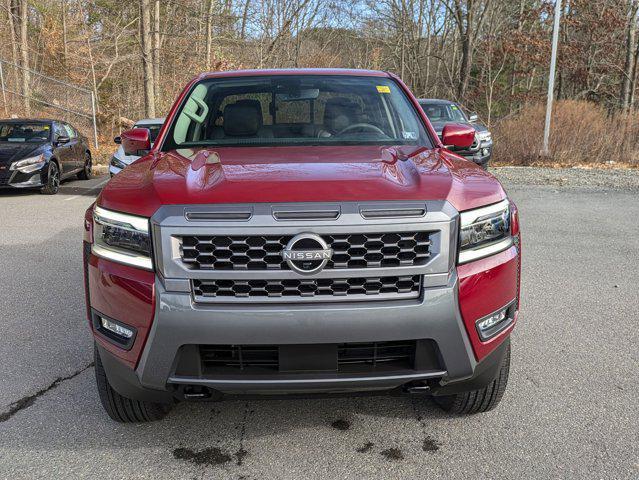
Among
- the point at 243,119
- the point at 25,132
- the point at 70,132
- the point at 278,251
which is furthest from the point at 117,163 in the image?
the point at 278,251

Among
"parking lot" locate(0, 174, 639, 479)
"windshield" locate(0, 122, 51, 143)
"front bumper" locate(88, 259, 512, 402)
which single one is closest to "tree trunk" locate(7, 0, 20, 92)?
"windshield" locate(0, 122, 51, 143)

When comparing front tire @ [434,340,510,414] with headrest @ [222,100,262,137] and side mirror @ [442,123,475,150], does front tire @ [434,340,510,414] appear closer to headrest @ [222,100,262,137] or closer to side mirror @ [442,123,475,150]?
side mirror @ [442,123,475,150]

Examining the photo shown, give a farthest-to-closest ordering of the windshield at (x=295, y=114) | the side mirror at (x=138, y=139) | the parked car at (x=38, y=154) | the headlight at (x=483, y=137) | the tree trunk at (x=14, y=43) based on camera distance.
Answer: the tree trunk at (x=14, y=43), the headlight at (x=483, y=137), the parked car at (x=38, y=154), the side mirror at (x=138, y=139), the windshield at (x=295, y=114)

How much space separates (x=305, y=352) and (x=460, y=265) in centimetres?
73

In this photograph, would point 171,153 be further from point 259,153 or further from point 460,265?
point 460,265

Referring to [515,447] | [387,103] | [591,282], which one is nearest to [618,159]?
[591,282]

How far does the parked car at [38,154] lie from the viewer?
11078 millimetres

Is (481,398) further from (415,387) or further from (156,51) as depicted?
(156,51)

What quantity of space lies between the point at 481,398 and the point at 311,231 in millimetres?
1350

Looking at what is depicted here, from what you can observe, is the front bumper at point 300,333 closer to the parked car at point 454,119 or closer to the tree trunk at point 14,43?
the parked car at point 454,119

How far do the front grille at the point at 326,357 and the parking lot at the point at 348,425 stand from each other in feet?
1.72

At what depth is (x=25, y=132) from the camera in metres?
12.3

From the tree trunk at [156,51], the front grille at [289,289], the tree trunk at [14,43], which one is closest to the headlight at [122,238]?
the front grille at [289,289]

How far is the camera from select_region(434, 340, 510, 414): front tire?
286 cm
